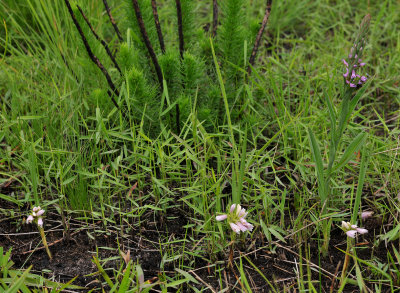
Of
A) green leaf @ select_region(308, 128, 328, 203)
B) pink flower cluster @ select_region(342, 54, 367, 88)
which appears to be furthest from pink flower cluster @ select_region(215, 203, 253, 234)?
pink flower cluster @ select_region(342, 54, 367, 88)

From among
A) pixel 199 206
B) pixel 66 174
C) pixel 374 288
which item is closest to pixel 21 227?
pixel 66 174

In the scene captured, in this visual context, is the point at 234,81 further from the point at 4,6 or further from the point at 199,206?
the point at 4,6

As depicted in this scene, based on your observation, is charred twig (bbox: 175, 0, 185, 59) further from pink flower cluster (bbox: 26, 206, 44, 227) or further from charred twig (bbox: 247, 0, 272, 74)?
pink flower cluster (bbox: 26, 206, 44, 227)

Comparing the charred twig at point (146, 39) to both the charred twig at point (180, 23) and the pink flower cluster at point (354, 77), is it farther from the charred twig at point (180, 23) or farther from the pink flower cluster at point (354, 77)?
the pink flower cluster at point (354, 77)

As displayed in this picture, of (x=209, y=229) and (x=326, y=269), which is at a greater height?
(x=209, y=229)

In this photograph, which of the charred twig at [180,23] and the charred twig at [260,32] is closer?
the charred twig at [180,23]

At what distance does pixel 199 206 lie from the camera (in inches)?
68.4

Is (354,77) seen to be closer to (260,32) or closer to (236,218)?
(236,218)

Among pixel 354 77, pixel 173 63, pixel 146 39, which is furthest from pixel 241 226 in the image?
pixel 146 39

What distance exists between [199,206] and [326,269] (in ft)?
1.79

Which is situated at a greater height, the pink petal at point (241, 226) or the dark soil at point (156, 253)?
the pink petal at point (241, 226)

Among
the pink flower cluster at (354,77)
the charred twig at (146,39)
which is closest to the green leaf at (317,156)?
the pink flower cluster at (354,77)

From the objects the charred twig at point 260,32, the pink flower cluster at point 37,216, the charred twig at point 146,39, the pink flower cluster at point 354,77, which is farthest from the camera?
the charred twig at point 260,32

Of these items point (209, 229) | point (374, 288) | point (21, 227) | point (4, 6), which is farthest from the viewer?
point (4, 6)
